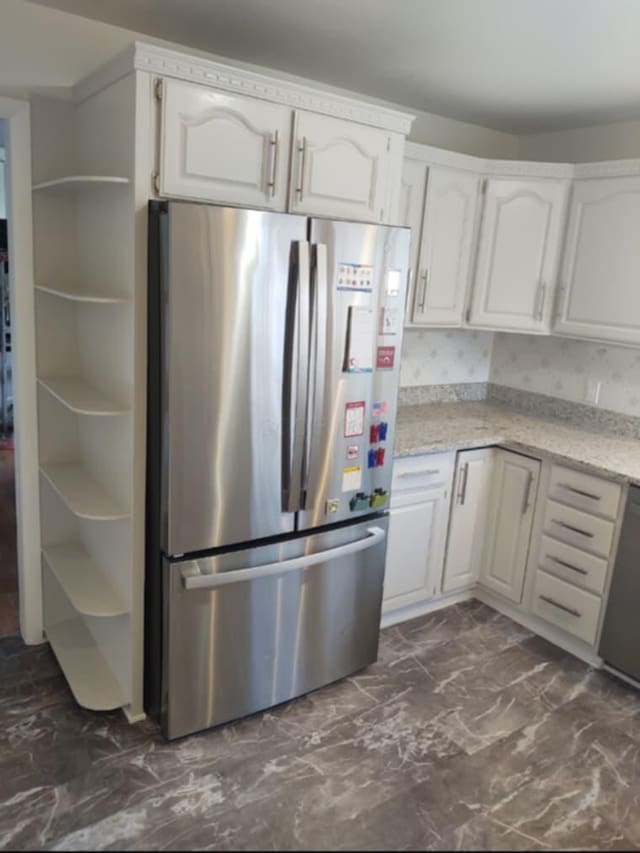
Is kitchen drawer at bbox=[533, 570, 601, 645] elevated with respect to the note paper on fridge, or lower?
lower

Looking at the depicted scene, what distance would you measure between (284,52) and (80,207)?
1.00 metres

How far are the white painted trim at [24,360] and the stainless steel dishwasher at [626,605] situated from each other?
7.86ft

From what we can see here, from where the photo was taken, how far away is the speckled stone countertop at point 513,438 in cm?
278

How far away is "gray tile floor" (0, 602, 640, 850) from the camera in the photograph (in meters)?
1.97

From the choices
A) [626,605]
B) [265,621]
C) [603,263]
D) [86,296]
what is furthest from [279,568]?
[603,263]

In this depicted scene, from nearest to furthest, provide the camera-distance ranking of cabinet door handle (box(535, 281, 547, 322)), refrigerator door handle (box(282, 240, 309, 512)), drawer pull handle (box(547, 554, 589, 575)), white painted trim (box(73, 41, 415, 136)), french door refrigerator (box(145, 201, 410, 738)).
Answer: white painted trim (box(73, 41, 415, 136)), french door refrigerator (box(145, 201, 410, 738)), refrigerator door handle (box(282, 240, 309, 512)), drawer pull handle (box(547, 554, 589, 575)), cabinet door handle (box(535, 281, 547, 322))

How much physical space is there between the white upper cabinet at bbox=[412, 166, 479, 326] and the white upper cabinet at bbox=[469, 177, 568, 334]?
0.29 ft

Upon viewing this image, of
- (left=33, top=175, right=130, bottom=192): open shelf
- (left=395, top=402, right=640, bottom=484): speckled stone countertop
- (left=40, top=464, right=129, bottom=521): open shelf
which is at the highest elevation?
(left=33, top=175, right=130, bottom=192): open shelf

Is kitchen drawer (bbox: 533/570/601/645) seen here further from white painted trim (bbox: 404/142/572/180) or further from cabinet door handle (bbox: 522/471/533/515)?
white painted trim (bbox: 404/142/572/180)

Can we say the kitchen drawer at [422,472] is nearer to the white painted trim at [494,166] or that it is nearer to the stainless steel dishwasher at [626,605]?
the stainless steel dishwasher at [626,605]

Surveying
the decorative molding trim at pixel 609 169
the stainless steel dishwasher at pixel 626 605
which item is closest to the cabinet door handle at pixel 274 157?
the decorative molding trim at pixel 609 169

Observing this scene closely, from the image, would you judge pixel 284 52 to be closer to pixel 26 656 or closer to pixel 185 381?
pixel 185 381

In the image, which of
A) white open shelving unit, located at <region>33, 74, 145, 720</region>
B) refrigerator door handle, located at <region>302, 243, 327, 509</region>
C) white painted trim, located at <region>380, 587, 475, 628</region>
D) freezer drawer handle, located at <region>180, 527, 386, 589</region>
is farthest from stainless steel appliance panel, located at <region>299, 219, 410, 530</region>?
white painted trim, located at <region>380, 587, 475, 628</region>

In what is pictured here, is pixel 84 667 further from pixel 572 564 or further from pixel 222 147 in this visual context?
pixel 572 564
